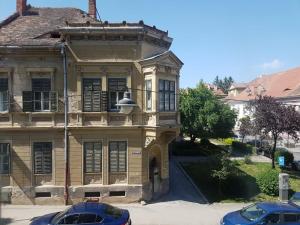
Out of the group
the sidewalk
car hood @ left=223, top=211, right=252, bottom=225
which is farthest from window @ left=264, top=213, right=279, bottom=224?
the sidewalk

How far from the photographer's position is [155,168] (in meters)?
23.8

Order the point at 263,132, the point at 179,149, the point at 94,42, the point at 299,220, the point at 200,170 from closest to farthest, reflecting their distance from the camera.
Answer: the point at 299,220 < the point at 94,42 < the point at 200,170 < the point at 263,132 < the point at 179,149

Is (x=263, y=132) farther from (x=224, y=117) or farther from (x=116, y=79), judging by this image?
(x=116, y=79)

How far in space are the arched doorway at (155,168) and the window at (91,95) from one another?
427 cm

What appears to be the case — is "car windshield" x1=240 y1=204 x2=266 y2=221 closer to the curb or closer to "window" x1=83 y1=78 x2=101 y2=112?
the curb

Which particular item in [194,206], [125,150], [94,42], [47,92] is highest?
[94,42]

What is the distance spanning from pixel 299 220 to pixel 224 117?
2314cm

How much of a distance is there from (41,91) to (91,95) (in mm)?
2904

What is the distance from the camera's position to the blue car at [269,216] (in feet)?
51.8

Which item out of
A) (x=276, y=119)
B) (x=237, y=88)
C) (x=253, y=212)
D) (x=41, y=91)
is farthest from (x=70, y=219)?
(x=237, y=88)

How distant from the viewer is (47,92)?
2211 centimetres

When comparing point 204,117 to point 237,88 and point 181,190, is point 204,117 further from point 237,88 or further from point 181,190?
point 237,88

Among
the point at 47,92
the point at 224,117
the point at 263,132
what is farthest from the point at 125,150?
the point at 224,117

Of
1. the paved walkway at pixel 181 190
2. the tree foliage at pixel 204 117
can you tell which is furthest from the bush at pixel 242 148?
the paved walkway at pixel 181 190
